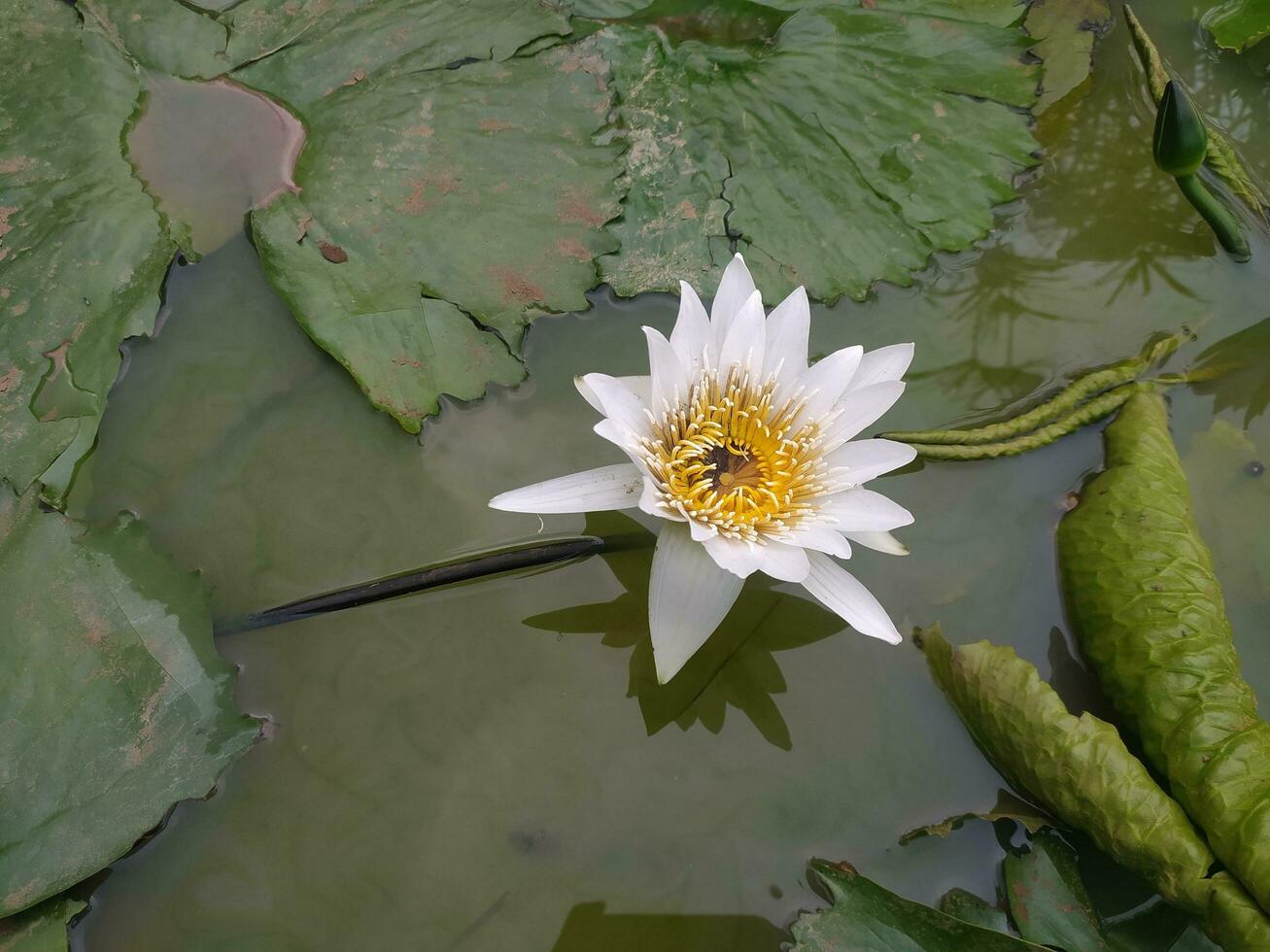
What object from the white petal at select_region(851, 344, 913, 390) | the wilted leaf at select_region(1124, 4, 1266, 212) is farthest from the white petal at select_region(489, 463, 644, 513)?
the wilted leaf at select_region(1124, 4, 1266, 212)

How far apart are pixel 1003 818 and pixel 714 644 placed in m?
0.78

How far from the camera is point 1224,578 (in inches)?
90.0

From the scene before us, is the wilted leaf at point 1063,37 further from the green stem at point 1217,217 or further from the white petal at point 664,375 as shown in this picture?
the white petal at point 664,375

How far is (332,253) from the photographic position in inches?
92.0

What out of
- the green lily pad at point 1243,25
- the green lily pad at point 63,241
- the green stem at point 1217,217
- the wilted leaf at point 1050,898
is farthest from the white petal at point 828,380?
the green lily pad at point 1243,25

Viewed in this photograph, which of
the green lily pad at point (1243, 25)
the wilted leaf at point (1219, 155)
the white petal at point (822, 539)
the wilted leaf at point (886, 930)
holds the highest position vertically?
the green lily pad at point (1243, 25)

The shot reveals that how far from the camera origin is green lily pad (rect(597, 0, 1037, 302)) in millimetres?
Result: 2518

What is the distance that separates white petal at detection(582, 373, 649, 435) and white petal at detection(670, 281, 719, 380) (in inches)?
5.9

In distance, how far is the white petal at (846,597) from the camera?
Result: 6.23ft

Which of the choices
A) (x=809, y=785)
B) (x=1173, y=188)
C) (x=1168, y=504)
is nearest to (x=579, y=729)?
(x=809, y=785)

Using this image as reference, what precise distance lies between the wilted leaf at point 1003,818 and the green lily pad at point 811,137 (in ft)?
4.60

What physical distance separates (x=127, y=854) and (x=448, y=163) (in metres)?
1.89

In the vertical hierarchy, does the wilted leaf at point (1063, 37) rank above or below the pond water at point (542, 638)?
above

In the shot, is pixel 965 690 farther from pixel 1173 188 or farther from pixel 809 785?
pixel 1173 188
